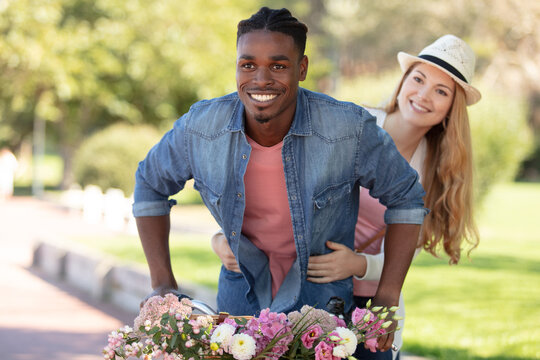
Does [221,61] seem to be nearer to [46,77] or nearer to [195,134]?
[46,77]

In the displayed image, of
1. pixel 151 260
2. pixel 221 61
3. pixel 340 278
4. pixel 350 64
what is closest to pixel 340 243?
pixel 340 278

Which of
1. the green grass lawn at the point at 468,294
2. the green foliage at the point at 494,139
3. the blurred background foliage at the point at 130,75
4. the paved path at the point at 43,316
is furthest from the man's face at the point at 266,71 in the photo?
the green foliage at the point at 494,139

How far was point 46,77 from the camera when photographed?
23922 millimetres

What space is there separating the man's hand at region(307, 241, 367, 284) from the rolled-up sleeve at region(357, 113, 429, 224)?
27 cm

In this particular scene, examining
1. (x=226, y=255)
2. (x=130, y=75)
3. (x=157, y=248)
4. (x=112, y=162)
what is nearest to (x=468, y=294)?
(x=226, y=255)

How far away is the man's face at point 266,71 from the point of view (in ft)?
8.34

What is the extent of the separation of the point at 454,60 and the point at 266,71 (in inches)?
49.6

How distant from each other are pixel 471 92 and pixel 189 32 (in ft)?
70.2

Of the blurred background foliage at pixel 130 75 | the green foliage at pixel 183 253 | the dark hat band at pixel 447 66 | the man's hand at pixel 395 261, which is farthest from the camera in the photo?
the blurred background foliage at pixel 130 75

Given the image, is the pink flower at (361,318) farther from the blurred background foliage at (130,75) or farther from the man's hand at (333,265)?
the blurred background foliage at (130,75)

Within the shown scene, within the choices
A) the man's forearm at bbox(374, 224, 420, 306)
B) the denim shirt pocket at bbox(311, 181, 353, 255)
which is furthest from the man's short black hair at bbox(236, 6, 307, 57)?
the man's forearm at bbox(374, 224, 420, 306)

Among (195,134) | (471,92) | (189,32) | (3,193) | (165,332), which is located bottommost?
(3,193)

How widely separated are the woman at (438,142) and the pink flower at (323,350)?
1.19m

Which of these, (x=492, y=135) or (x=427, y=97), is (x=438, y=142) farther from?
(x=492, y=135)
